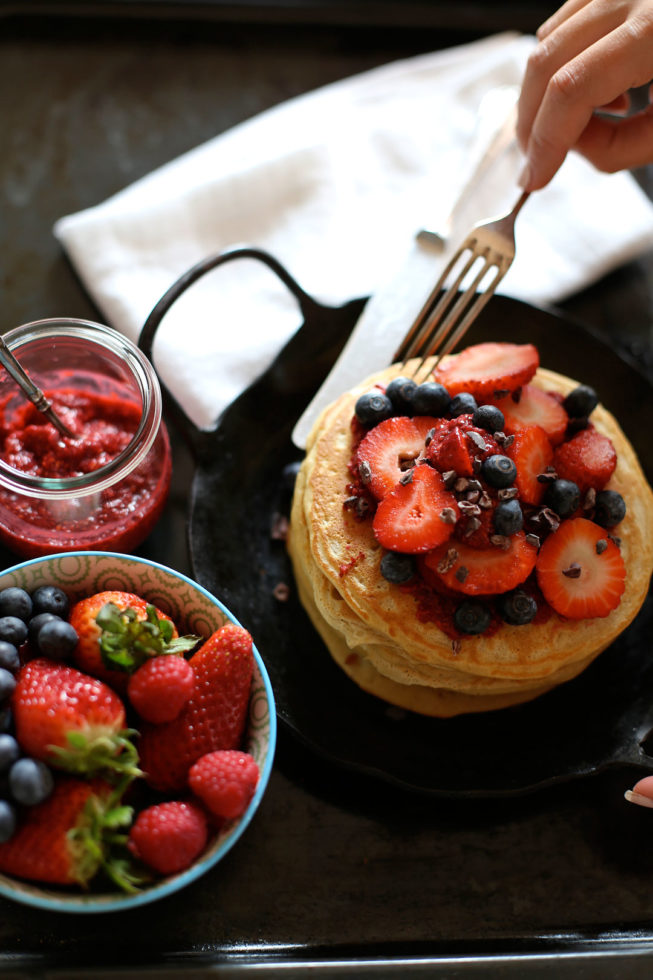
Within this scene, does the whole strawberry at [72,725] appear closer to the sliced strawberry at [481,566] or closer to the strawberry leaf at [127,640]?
the strawberry leaf at [127,640]

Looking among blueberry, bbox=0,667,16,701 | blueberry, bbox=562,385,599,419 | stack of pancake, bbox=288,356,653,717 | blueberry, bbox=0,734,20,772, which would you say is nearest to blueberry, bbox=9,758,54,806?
blueberry, bbox=0,734,20,772

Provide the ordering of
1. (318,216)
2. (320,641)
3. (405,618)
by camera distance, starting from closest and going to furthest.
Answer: (405,618) < (320,641) < (318,216)

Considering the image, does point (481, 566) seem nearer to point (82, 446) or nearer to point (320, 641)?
point (320, 641)

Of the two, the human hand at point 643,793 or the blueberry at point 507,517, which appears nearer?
the blueberry at point 507,517

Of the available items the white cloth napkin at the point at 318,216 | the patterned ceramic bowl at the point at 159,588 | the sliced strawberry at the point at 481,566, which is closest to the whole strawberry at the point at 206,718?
the patterned ceramic bowl at the point at 159,588

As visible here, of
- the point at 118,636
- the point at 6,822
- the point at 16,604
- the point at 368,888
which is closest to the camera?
the point at 6,822

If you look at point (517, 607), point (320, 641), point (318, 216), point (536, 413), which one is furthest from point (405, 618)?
point (318, 216)
